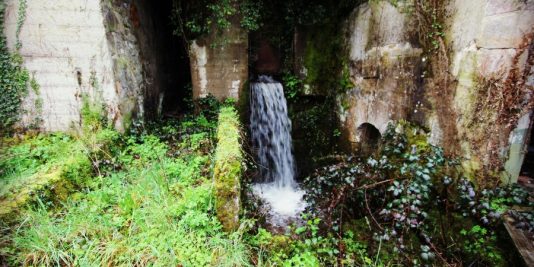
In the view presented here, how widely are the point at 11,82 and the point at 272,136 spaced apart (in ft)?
17.1

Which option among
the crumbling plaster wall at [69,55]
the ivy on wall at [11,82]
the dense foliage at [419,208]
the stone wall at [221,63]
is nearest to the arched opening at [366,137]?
the dense foliage at [419,208]

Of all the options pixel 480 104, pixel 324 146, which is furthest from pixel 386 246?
pixel 324 146

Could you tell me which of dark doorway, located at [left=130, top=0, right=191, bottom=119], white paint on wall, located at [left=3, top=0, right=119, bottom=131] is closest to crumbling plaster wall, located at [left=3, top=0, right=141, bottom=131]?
white paint on wall, located at [left=3, top=0, right=119, bottom=131]

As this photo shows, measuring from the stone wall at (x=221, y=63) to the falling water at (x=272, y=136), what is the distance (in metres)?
0.62

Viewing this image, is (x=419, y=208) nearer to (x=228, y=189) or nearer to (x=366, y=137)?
(x=228, y=189)

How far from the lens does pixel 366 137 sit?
5773 mm

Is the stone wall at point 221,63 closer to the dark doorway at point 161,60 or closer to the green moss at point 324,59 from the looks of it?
the dark doorway at point 161,60

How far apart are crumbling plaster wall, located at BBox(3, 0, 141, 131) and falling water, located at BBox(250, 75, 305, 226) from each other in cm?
318

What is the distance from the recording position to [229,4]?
6.05m

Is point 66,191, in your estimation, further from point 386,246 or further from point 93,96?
point 386,246

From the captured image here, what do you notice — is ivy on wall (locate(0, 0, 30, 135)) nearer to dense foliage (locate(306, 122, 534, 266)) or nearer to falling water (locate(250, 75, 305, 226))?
Answer: falling water (locate(250, 75, 305, 226))

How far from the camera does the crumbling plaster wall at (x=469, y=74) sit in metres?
2.98

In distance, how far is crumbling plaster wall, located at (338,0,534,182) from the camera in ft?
9.77

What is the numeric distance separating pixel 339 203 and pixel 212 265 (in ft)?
7.21
